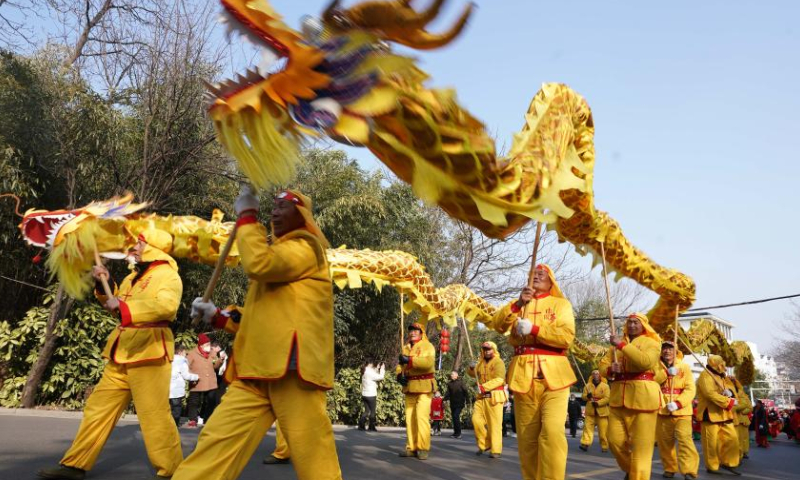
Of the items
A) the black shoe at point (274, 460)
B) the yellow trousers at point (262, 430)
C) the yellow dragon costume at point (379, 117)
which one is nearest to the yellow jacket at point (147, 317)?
the yellow trousers at point (262, 430)

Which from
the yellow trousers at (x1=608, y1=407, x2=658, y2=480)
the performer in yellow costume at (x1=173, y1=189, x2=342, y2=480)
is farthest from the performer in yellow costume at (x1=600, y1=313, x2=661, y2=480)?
the performer in yellow costume at (x1=173, y1=189, x2=342, y2=480)

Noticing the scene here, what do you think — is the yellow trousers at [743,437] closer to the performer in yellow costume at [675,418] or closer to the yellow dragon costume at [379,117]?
the performer in yellow costume at [675,418]

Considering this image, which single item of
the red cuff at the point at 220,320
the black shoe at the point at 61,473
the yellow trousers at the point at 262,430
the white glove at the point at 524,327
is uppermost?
the white glove at the point at 524,327

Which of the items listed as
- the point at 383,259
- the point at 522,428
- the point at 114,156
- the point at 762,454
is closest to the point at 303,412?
the point at 522,428

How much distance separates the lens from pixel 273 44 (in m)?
3.14

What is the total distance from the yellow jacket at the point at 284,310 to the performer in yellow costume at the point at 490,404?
22.6 feet

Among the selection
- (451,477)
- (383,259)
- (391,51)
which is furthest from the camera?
(383,259)

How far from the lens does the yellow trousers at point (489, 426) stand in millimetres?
10227

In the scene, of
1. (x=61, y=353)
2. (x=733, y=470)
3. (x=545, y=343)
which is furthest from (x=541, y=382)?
(x=61, y=353)

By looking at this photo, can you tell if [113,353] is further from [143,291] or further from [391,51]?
[391,51]

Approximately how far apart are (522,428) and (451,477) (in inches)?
77.6

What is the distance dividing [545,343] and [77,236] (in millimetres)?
4150

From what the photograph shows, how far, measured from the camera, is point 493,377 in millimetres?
11203

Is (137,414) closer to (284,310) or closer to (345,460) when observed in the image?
(284,310)
